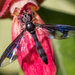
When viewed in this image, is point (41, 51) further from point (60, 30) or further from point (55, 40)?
point (55, 40)

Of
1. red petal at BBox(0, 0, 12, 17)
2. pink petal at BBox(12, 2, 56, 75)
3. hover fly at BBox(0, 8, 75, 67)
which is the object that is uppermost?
red petal at BBox(0, 0, 12, 17)

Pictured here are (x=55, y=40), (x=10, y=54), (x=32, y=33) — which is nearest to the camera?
(x=10, y=54)

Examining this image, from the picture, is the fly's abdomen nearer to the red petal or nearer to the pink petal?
the pink petal

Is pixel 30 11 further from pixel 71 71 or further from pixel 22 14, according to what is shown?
pixel 71 71

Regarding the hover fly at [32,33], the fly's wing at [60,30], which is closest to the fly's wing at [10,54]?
the hover fly at [32,33]

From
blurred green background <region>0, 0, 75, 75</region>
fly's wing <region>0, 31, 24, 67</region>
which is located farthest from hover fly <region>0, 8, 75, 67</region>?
blurred green background <region>0, 0, 75, 75</region>

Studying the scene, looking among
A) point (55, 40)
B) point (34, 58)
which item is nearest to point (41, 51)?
point (34, 58)
